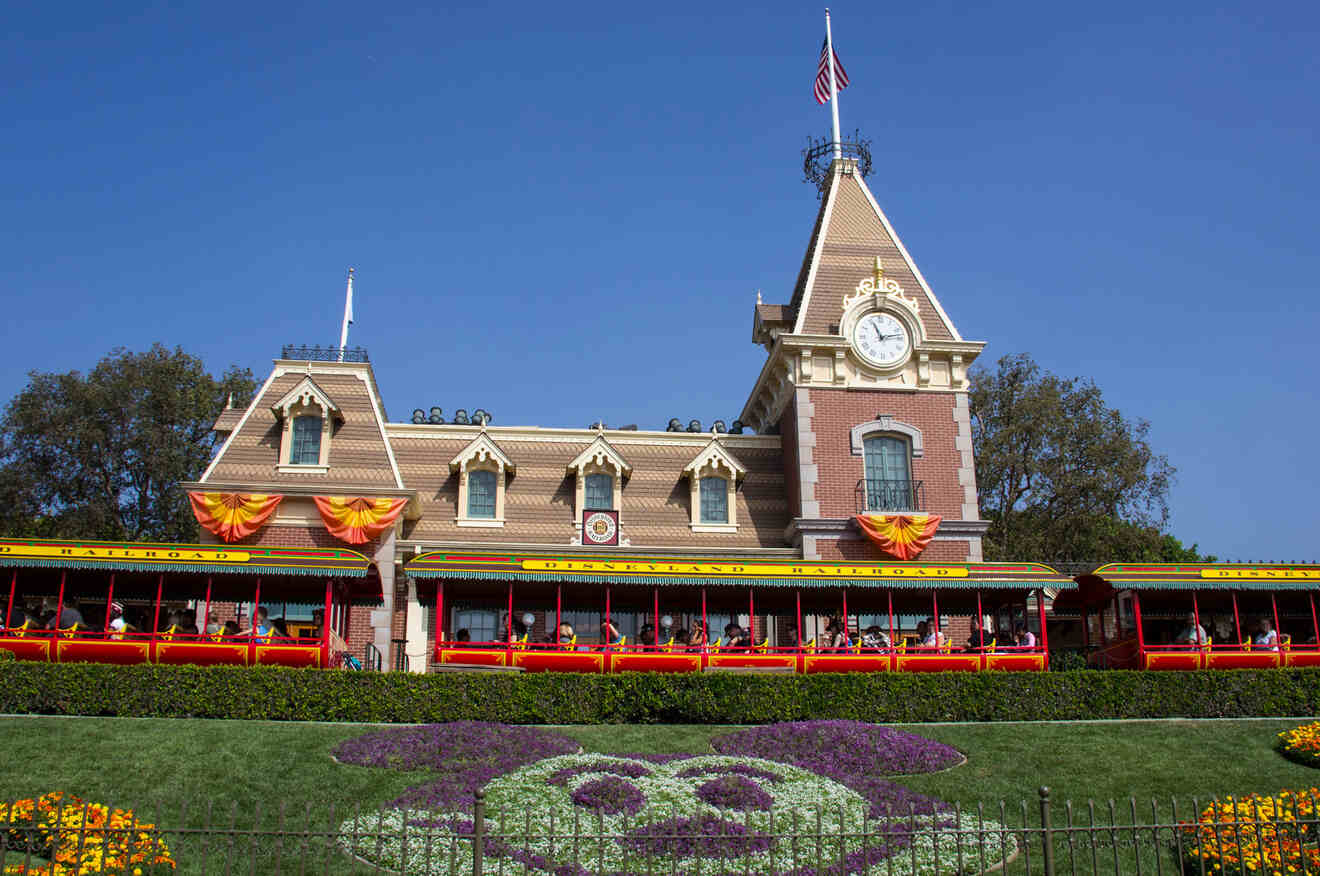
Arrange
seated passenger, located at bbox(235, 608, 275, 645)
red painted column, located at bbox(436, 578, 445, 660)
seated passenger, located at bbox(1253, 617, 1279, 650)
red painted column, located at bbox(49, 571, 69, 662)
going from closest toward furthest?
red painted column, located at bbox(49, 571, 69, 662) < seated passenger, located at bbox(235, 608, 275, 645) < red painted column, located at bbox(436, 578, 445, 660) < seated passenger, located at bbox(1253, 617, 1279, 650)

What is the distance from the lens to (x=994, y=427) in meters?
48.1

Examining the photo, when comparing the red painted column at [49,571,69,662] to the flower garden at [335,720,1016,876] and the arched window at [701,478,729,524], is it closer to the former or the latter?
the flower garden at [335,720,1016,876]

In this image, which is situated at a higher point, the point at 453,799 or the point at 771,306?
the point at 771,306

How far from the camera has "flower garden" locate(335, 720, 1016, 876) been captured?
1339 centimetres

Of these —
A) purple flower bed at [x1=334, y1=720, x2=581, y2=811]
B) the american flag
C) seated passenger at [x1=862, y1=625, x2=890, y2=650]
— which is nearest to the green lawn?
purple flower bed at [x1=334, y1=720, x2=581, y2=811]

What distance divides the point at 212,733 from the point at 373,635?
36.4 ft

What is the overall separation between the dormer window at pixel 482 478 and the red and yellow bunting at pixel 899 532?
1056 centimetres

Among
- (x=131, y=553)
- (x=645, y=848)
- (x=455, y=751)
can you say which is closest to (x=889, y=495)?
(x=455, y=751)

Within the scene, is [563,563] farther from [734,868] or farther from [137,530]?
[137,530]

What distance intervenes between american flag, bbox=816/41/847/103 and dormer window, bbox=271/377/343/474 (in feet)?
65.1

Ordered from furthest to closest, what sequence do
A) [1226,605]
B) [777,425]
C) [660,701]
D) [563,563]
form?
[777,425] < [1226,605] < [563,563] < [660,701]

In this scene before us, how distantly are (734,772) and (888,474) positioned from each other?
17302mm

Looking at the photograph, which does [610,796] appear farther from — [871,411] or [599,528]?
[871,411]

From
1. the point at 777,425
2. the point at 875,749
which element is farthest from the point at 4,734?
the point at 777,425
